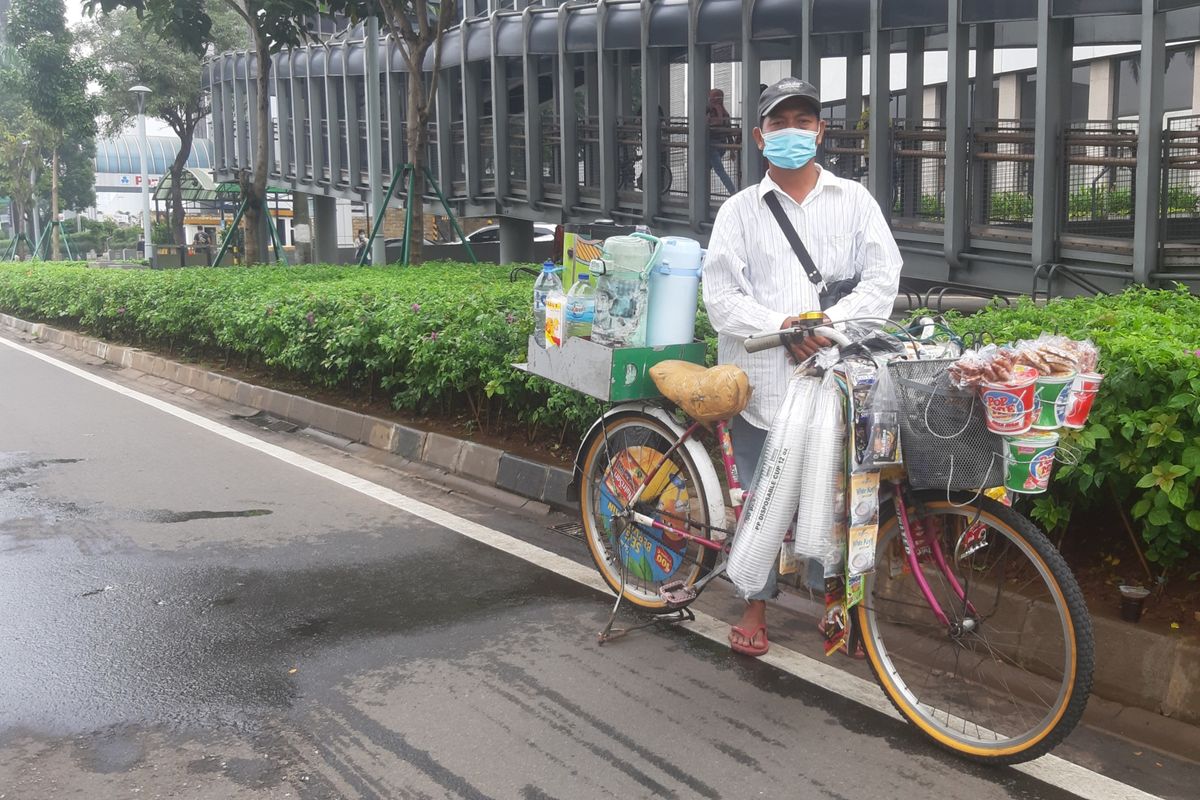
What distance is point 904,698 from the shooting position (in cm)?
372

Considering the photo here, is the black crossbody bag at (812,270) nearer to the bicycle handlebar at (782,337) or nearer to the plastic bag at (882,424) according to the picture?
the bicycle handlebar at (782,337)

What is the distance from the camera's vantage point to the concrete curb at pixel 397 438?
22.1 feet

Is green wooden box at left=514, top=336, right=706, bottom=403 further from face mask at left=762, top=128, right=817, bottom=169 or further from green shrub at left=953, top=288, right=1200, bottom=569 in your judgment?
green shrub at left=953, top=288, right=1200, bottom=569

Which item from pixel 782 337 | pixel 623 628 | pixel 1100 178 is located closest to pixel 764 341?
pixel 782 337

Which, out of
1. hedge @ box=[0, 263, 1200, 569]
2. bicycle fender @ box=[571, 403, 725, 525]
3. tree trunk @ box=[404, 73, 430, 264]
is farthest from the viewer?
tree trunk @ box=[404, 73, 430, 264]

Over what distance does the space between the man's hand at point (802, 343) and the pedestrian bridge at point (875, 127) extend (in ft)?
24.0

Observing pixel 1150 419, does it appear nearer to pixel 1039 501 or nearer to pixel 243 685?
pixel 1039 501

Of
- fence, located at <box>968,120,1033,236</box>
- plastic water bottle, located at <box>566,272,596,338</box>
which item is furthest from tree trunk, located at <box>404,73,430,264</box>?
plastic water bottle, located at <box>566,272,596,338</box>

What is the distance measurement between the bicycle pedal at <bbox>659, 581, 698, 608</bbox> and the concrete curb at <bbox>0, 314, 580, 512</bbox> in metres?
0.74

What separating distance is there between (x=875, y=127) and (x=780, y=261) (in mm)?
10300

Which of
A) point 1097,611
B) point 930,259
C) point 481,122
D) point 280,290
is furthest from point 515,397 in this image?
point 481,122

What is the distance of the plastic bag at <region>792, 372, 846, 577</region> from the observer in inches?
143

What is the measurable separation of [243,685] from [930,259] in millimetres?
10908

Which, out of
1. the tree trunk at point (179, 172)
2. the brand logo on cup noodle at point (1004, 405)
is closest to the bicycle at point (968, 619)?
the brand logo on cup noodle at point (1004, 405)
